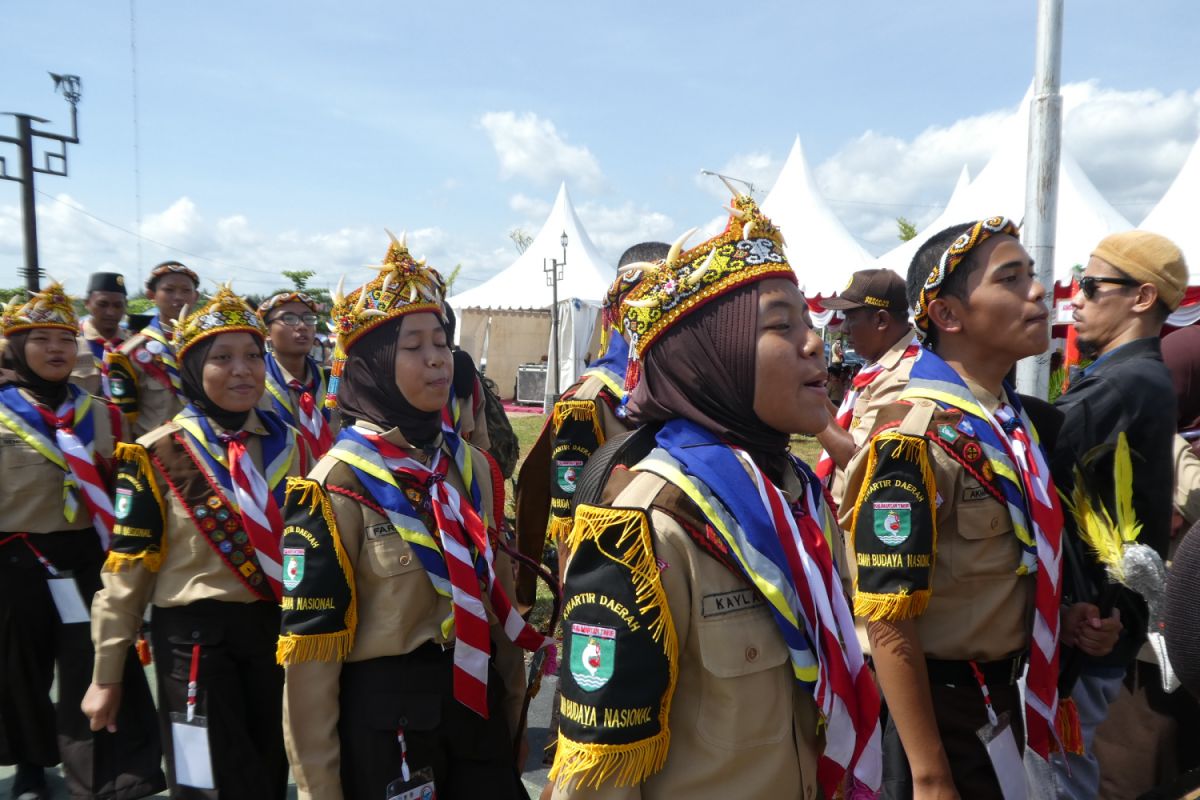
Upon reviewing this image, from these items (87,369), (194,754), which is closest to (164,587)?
(194,754)

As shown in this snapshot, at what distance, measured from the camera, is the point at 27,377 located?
4.43m

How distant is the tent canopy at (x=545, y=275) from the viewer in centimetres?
2427

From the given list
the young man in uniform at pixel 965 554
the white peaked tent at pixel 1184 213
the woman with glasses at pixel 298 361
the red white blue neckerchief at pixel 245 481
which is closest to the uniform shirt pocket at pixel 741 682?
the young man in uniform at pixel 965 554

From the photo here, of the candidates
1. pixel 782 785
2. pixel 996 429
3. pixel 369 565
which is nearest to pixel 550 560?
pixel 369 565

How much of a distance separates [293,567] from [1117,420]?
269 cm

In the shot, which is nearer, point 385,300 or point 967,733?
point 967,733

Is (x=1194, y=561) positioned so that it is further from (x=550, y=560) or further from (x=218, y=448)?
(x=550, y=560)

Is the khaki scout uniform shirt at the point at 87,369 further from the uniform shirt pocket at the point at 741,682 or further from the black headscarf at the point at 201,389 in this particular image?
the uniform shirt pocket at the point at 741,682

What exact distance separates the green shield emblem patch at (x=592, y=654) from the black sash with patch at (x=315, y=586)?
1.01 meters

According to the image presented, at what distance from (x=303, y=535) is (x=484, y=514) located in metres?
0.68

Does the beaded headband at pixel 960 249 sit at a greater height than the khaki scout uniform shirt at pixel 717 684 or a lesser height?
greater

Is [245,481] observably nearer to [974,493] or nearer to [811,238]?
[974,493]

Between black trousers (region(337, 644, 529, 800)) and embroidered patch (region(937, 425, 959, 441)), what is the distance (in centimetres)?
162

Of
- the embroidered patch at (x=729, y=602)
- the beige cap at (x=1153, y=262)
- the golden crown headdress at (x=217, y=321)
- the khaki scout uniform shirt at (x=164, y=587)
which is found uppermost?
the beige cap at (x=1153, y=262)
